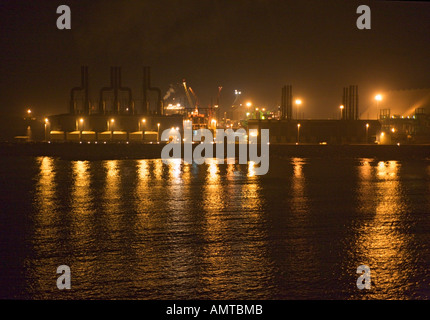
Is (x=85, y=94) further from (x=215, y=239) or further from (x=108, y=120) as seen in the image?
(x=215, y=239)

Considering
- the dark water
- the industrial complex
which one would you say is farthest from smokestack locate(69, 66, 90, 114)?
the dark water

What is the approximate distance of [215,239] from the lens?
7418mm

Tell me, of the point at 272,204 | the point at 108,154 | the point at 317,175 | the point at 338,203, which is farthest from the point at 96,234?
the point at 108,154

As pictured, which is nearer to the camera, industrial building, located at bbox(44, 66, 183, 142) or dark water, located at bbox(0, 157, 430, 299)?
dark water, located at bbox(0, 157, 430, 299)

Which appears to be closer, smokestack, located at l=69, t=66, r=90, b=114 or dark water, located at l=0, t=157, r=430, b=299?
dark water, located at l=0, t=157, r=430, b=299

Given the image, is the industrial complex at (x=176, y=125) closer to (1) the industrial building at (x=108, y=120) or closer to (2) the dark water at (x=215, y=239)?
(1) the industrial building at (x=108, y=120)

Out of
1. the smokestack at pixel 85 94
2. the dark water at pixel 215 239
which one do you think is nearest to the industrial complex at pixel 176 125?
the smokestack at pixel 85 94

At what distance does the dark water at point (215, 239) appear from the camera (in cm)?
524

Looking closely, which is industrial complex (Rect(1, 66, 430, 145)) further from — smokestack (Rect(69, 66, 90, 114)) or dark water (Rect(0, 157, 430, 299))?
dark water (Rect(0, 157, 430, 299))

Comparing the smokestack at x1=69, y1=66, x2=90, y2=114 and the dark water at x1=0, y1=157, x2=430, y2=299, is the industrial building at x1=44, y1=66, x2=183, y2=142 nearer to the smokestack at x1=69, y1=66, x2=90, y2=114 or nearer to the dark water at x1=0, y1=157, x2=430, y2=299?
the smokestack at x1=69, y1=66, x2=90, y2=114

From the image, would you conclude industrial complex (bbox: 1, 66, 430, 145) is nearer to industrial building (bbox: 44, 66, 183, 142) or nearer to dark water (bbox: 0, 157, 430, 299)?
industrial building (bbox: 44, 66, 183, 142)

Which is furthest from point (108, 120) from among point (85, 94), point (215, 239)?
point (215, 239)

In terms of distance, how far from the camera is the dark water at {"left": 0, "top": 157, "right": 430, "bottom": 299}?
524cm
